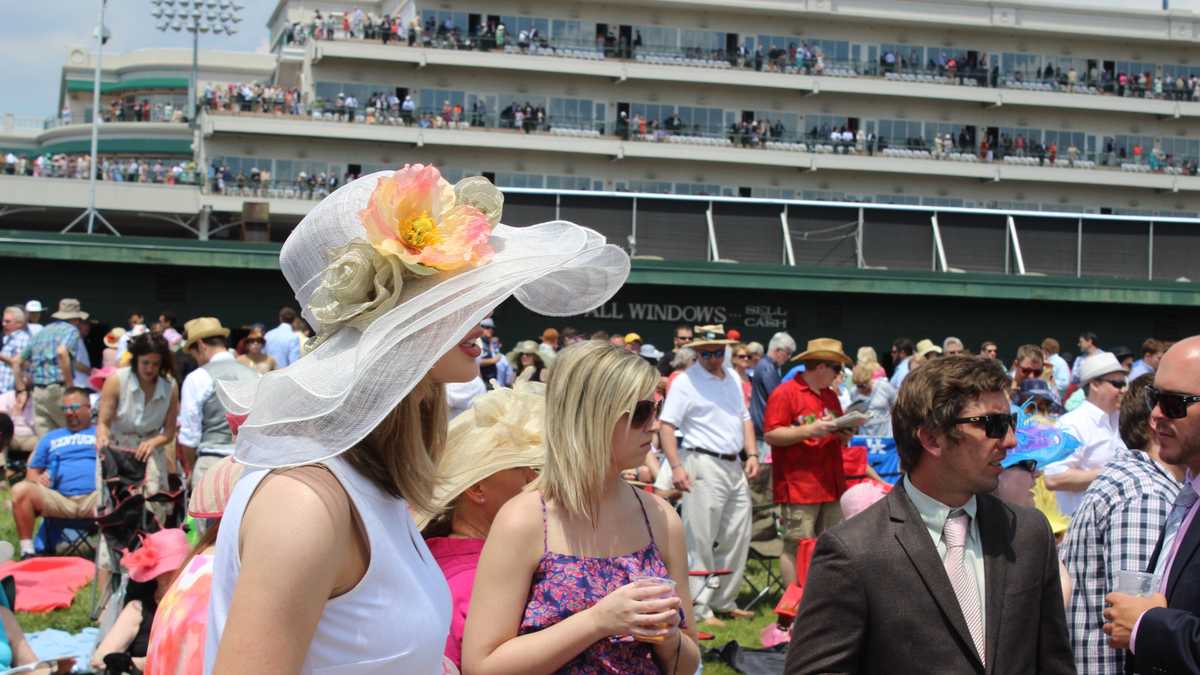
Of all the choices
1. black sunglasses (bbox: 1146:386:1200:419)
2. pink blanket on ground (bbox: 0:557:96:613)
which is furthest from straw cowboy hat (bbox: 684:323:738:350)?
black sunglasses (bbox: 1146:386:1200:419)

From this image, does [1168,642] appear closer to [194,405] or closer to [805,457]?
[805,457]

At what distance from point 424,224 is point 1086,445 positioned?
632 centimetres

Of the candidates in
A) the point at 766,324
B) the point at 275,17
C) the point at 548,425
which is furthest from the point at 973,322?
the point at 275,17

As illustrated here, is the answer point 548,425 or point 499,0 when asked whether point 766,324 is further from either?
point 499,0

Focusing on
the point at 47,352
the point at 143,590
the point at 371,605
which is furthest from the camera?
the point at 47,352

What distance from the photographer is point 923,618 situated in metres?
3.20

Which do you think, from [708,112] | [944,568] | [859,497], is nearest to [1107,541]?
[944,568]

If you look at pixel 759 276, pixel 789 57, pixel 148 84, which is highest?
pixel 148 84

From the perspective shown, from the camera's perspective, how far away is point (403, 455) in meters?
2.26

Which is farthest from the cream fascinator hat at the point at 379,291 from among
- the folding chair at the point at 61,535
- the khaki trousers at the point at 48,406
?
the khaki trousers at the point at 48,406

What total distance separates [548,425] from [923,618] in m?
1.18

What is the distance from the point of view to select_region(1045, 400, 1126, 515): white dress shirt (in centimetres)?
760

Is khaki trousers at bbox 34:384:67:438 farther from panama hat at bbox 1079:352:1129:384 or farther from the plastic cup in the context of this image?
the plastic cup

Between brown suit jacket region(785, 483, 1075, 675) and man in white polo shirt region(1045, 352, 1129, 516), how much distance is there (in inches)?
162
